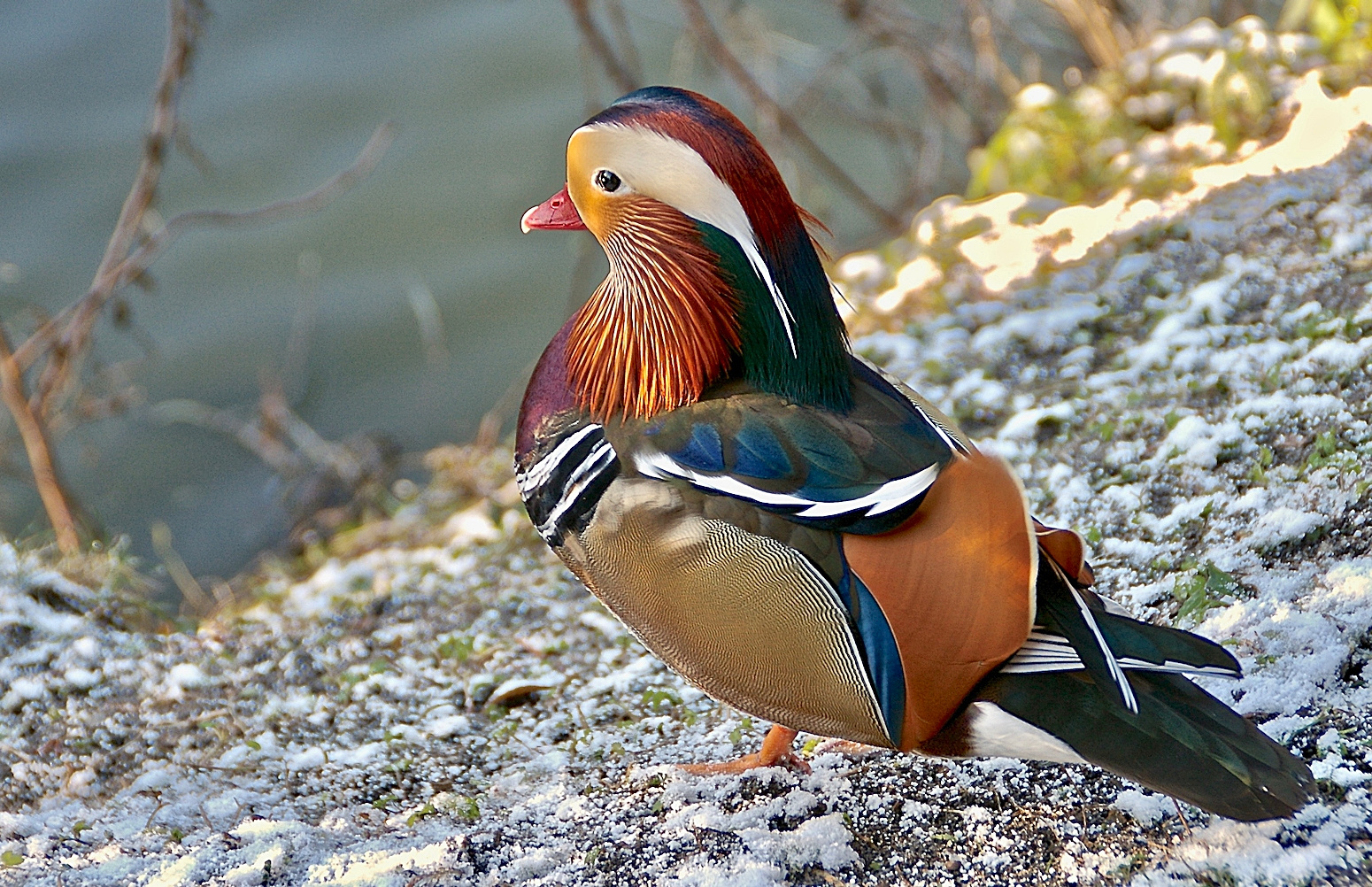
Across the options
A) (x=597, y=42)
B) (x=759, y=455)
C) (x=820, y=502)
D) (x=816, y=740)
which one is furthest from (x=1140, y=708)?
(x=597, y=42)

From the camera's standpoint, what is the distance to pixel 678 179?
1.71 meters

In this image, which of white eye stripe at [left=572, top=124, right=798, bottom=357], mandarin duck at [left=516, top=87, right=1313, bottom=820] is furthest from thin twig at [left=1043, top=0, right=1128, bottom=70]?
white eye stripe at [left=572, top=124, right=798, bottom=357]

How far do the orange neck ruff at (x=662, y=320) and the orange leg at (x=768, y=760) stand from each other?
0.61 meters

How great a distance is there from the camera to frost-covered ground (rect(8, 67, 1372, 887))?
5.90 ft

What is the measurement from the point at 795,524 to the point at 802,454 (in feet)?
0.32

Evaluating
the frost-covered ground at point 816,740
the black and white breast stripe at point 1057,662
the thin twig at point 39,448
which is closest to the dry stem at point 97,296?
the thin twig at point 39,448

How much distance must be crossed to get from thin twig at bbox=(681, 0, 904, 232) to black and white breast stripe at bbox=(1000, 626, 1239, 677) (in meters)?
3.07

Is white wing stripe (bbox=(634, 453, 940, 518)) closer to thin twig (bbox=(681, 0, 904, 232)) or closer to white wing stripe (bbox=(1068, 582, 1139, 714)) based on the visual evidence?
white wing stripe (bbox=(1068, 582, 1139, 714))

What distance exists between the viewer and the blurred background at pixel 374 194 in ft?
15.5

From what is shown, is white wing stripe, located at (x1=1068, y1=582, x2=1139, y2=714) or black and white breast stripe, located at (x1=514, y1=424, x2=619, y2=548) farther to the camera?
black and white breast stripe, located at (x1=514, y1=424, x2=619, y2=548)

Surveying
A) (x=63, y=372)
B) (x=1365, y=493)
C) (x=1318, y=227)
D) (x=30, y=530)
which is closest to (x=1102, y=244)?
(x=1318, y=227)

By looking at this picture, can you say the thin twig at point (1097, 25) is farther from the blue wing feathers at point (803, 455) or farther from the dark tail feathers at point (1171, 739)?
the dark tail feathers at point (1171, 739)

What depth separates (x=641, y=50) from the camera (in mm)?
6062

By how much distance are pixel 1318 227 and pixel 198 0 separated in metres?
3.16
